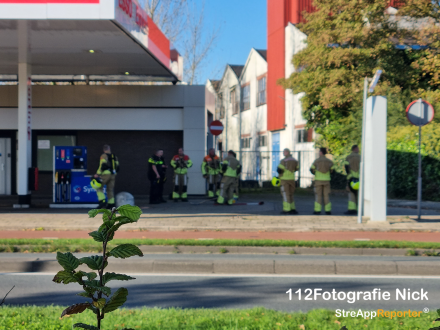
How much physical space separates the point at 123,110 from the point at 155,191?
4.13m

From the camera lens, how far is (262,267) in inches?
311

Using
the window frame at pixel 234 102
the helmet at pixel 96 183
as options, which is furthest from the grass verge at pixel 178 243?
the window frame at pixel 234 102

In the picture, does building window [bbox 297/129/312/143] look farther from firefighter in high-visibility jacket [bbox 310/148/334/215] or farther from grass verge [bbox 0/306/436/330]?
grass verge [bbox 0/306/436/330]

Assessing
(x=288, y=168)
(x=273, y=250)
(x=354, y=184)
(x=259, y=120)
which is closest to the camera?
(x=273, y=250)

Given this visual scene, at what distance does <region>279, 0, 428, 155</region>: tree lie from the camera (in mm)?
24328

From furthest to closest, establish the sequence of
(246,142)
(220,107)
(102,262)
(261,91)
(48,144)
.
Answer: (220,107)
(246,142)
(261,91)
(48,144)
(102,262)

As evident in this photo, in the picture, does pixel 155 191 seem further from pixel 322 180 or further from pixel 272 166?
pixel 272 166

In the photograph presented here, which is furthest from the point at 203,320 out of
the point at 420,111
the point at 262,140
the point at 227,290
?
the point at 262,140

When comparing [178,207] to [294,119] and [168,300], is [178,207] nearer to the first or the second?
[168,300]

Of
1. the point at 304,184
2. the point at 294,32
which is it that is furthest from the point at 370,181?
the point at 294,32

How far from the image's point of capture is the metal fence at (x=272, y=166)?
29.4 metres

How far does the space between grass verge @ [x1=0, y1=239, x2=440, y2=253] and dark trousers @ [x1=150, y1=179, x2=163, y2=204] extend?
25.4 ft

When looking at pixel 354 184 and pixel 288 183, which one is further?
pixel 288 183

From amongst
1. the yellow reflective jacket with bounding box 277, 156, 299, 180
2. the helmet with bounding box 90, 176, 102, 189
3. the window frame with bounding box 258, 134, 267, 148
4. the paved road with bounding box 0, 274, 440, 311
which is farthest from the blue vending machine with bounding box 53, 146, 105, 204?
the window frame with bounding box 258, 134, 267, 148
